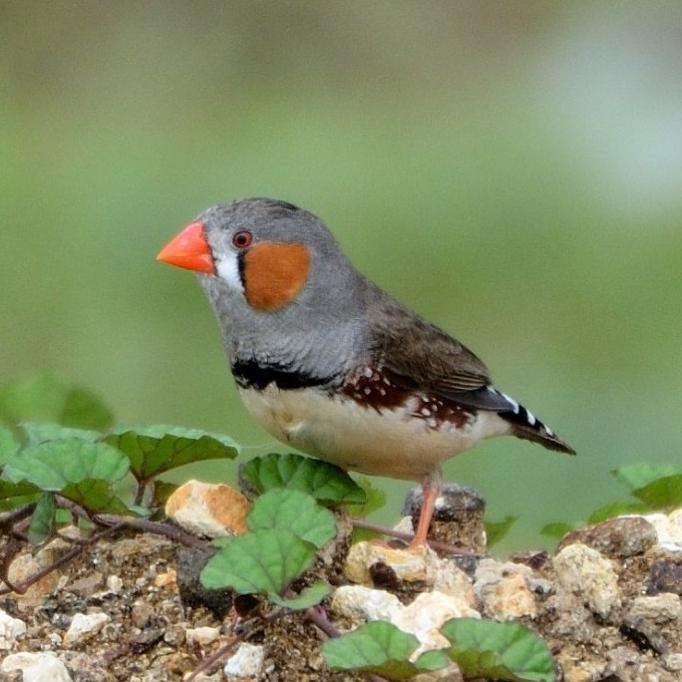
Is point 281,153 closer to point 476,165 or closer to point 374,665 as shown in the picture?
point 476,165

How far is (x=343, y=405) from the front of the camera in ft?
13.7

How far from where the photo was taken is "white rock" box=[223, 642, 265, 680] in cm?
331

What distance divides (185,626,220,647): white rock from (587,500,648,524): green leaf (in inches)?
46.3

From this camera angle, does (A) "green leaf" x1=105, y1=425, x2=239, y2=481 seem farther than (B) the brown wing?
No

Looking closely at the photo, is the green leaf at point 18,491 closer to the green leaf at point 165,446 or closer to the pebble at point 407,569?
Answer: the green leaf at point 165,446

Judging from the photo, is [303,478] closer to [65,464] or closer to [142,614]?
[142,614]

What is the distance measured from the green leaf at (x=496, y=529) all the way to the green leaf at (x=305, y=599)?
1.04 m

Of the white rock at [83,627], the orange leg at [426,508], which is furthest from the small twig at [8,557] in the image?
the orange leg at [426,508]

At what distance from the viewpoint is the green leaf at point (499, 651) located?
305 cm

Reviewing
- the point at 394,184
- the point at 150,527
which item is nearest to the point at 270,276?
the point at 150,527

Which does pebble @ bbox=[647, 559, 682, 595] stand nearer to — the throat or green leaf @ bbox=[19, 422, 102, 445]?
the throat

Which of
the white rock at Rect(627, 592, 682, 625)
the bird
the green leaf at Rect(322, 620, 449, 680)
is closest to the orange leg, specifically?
the bird

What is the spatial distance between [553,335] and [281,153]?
431 cm

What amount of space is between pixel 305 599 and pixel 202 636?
1.02 feet
